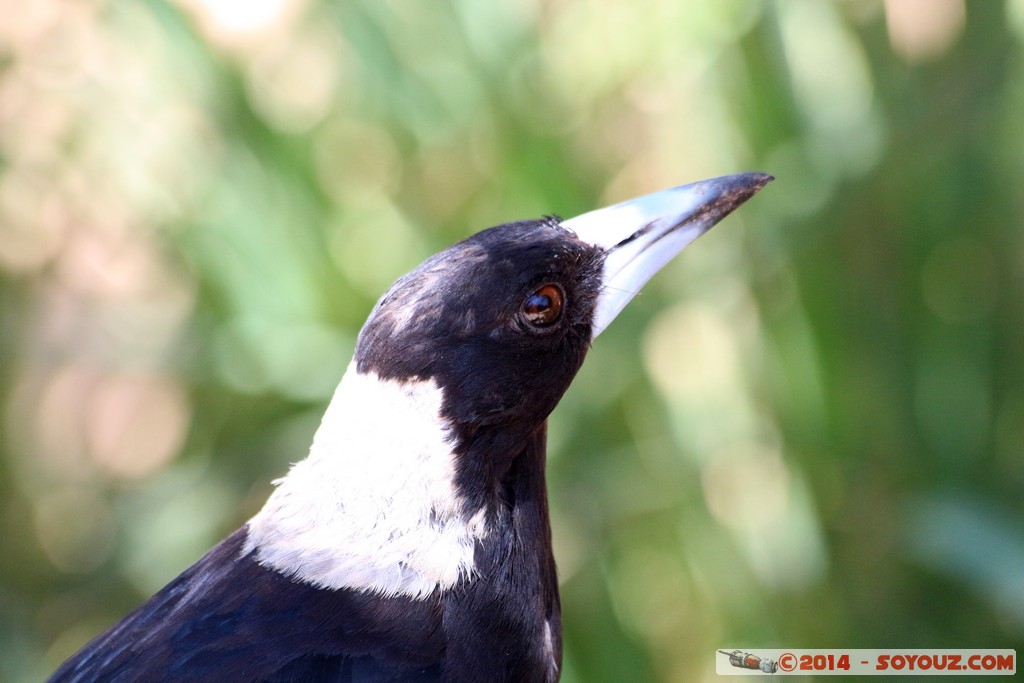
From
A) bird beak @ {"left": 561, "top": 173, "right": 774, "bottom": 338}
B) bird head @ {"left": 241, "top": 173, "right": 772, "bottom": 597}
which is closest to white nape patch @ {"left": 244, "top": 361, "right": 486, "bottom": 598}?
bird head @ {"left": 241, "top": 173, "right": 772, "bottom": 597}

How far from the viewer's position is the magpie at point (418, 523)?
101 centimetres

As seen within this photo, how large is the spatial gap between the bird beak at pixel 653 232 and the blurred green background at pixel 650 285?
619 millimetres

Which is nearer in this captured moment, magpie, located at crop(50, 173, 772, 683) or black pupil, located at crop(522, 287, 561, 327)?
magpie, located at crop(50, 173, 772, 683)

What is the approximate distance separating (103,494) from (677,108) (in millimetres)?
1359

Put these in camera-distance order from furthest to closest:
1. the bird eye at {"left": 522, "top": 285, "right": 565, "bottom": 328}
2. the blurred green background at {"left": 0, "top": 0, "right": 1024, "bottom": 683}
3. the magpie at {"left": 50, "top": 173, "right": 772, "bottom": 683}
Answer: the blurred green background at {"left": 0, "top": 0, "right": 1024, "bottom": 683}, the bird eye at {"left": 522, "top": 285, "right": 565, "bottom": 328}, the magpie at {"left": 50, "top": 173, "right": 772, "bottom": 683}

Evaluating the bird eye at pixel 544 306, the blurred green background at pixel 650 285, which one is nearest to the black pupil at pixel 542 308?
the bird eye at pixel 544 306

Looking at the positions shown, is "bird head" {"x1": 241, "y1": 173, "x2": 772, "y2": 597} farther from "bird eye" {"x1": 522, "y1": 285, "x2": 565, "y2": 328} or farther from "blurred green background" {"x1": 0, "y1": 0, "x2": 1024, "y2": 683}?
"blurred green background" {"x1": 0, "y1": 0, "x2": 1024, "y2": 683}

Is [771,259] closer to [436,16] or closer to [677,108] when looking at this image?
[677,108]

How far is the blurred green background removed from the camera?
178 centimetres

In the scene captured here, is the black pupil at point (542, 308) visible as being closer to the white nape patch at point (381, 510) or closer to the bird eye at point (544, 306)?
the bird eye at point (544, 306)

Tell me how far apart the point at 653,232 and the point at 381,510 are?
411 mm

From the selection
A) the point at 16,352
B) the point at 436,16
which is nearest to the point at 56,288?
the point at 16,352

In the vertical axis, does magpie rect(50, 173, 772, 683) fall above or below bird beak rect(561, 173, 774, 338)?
below

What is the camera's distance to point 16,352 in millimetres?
2227
